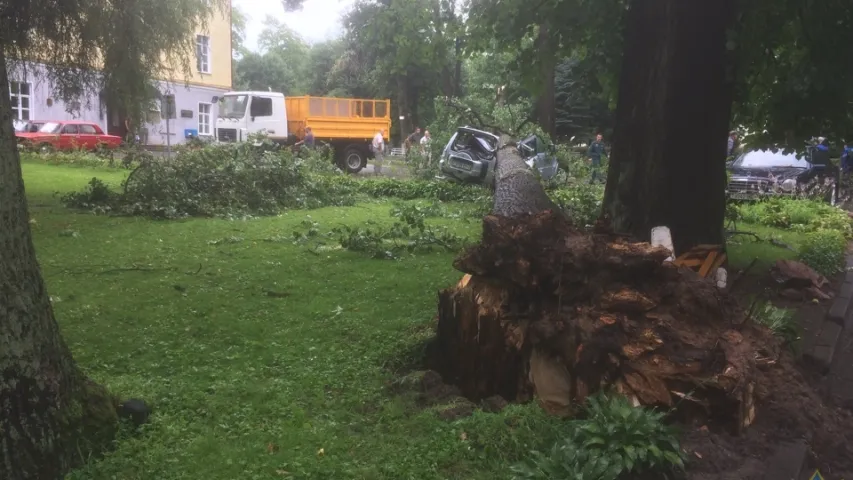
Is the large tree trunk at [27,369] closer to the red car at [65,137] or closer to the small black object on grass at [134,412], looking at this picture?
the small black object on grass at [134,412]

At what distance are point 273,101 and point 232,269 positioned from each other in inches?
723

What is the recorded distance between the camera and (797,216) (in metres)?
13.2

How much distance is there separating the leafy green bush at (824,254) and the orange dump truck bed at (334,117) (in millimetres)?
18254

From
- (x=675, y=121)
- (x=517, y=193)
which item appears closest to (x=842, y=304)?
(x=675, y=121)

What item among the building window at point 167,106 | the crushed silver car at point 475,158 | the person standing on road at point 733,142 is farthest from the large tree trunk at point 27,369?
the crushed silver car at point 475,158

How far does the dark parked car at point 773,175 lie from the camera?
1698 cm

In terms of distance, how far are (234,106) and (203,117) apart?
15764mm

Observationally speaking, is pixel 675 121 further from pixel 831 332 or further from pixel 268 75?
pixel 268 75

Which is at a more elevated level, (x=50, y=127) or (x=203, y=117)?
(x=203, y=117)

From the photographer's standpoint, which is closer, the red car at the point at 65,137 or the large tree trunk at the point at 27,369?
the large tree trunk at the point at 27,369

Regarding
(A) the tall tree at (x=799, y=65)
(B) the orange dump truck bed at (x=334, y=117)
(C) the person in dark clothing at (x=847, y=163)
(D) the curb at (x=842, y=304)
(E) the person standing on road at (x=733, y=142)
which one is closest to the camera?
(D) the curb at (x=842, y=304)

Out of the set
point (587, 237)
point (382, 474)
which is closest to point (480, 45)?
point (587, 237)

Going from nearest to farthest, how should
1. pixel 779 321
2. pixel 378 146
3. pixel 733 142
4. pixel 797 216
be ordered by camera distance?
pixel 779 321
pixel 797 216
pixel 733 142
pixel 378 146

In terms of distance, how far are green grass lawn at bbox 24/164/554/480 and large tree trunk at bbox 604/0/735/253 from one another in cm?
211
